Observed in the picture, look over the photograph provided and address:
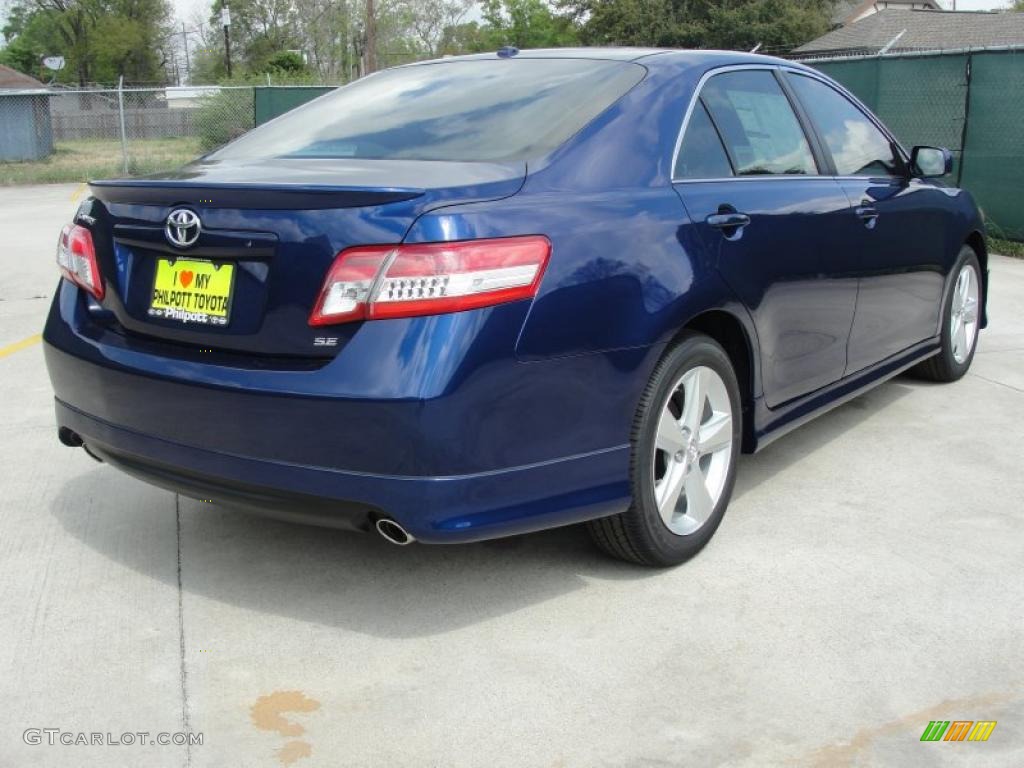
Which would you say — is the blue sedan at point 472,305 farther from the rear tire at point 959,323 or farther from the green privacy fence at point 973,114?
the green privacy fence at point 973,114

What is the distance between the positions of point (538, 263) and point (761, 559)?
A: 1396 millimetres

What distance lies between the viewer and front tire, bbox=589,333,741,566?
10.9ft

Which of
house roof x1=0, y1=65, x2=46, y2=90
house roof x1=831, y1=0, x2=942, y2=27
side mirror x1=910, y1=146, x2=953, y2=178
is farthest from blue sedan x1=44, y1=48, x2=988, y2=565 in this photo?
house roof x1=831, y1=0, x2=942, y2=27

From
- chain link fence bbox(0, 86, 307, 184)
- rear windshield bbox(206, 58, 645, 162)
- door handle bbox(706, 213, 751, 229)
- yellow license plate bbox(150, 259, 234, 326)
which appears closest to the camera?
yellow license plate bbox(150, 259, 234, 326)

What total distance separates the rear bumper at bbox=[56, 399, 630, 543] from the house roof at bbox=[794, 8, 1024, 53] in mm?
49176

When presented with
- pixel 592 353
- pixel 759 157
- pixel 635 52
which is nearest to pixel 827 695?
pixel 592 353

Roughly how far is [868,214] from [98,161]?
82.9ft

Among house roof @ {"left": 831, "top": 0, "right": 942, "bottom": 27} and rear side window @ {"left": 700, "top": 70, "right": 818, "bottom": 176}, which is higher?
house roof @ {"left": 831, "top": 0, "right": 942, "bottom": 27}

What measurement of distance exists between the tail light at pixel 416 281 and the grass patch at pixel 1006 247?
9299 millimetres

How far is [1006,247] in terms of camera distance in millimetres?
11047

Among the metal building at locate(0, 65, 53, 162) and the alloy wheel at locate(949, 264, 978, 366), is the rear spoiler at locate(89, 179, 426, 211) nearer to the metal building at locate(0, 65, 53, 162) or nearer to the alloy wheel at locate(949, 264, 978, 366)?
the alloy wheel at locate(949, 264, 978, 366)

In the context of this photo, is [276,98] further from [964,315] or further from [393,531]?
[393,531]

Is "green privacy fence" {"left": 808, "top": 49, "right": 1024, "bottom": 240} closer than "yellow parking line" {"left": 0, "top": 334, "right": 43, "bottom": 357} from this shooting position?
No

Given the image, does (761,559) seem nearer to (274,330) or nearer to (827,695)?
(827,695)
